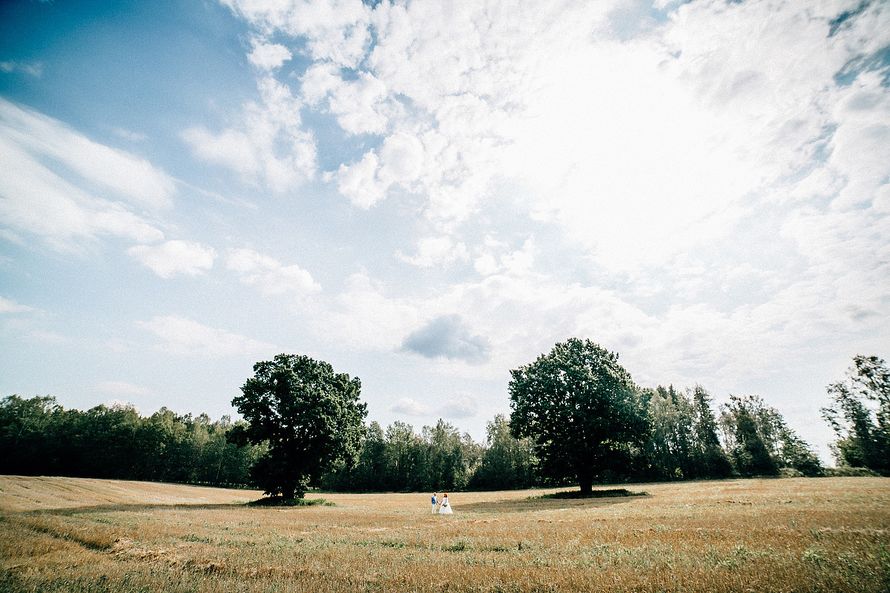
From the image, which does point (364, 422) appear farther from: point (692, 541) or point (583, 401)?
point (692, 541)

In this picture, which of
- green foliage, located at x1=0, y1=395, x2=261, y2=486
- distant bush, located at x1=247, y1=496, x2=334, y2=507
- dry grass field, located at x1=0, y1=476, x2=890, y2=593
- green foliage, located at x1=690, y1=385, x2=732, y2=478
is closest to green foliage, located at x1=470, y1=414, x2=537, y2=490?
green foliage, located at x1=690, y1=385, x2=732, y2=478

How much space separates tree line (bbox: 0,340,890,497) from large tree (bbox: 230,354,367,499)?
132 mm

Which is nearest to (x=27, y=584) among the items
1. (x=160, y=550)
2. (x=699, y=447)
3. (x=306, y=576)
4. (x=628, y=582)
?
(x=160, y=550)

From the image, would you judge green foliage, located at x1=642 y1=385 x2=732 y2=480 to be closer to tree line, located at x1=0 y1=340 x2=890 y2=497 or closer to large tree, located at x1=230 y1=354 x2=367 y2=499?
tree line, located at x1=0 y1=340 x2=890 y2=497

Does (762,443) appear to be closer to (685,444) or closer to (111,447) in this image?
(685,444)

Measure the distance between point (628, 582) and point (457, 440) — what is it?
98.1 m

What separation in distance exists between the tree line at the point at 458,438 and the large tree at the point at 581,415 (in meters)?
0.14

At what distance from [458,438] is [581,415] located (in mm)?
66514

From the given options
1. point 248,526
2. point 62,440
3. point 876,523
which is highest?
point 62,440

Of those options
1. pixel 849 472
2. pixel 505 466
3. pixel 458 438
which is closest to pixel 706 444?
pixel 849 472

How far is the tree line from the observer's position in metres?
41.7

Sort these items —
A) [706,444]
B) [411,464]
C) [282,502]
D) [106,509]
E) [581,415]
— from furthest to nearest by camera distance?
[411,464] < [706,444] < [581,415] < [282,502] < [106,509]

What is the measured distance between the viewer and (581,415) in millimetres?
44781

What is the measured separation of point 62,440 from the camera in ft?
301
